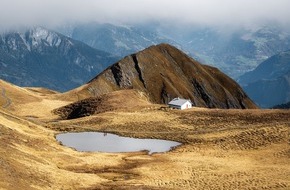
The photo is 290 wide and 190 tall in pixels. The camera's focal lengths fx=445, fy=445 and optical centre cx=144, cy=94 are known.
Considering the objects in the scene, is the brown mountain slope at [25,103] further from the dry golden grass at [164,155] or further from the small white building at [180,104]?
the small white building at [180,104]

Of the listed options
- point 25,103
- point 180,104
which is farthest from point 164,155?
point 25,103

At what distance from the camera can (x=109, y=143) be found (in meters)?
98.3

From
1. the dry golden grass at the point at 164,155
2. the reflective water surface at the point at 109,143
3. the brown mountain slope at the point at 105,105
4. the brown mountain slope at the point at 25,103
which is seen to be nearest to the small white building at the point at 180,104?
the brown mountain slope at the point at 105,105

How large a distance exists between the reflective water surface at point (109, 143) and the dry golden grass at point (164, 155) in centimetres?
281

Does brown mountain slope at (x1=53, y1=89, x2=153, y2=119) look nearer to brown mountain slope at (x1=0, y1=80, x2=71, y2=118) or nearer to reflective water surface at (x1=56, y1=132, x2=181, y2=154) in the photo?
brown mountain slope at (x1=0, y1=80, x2=71, y2=118)

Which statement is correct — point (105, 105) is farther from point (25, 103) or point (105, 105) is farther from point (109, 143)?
point (109, 143)

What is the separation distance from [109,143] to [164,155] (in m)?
17.0

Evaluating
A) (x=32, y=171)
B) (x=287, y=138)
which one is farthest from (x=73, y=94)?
(x=32, y=171)

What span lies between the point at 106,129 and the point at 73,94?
3599 inches

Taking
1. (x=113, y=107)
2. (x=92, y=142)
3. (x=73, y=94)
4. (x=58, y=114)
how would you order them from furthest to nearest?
1. (x=73, y=94)
2. (x=58, y=114)
3. (x=113, y=107)
4. (x=92, y=142)

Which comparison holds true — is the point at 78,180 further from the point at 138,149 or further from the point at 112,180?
the point at 138,149

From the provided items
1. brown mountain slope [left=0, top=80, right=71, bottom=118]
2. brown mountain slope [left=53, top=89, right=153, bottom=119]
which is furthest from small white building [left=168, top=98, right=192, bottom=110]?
brown mountain slope [left=0, top=80, right=71, bottom=118]

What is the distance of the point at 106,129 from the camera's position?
111 metres

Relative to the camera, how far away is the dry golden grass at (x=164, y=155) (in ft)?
211
